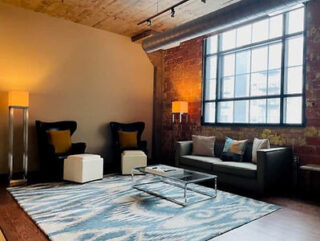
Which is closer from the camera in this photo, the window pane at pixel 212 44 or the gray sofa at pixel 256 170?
the gray sofa at pixel 256 170

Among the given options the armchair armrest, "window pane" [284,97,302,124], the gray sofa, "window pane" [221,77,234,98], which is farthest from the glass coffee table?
"window pane" [221,77,234,98]

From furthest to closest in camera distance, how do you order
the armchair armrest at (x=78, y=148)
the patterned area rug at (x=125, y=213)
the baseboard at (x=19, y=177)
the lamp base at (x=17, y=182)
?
the armchair armrest at (x=78, y=148)
the baseboard at (x=19, y=177)
the lamp base at (x=17, y=182)
the patterned area rug at (x=125, y=213)

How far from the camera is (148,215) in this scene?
290 cm

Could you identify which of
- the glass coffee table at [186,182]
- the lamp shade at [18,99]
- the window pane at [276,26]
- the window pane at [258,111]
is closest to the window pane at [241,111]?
the window pane at [258,111]

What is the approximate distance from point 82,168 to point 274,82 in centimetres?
359

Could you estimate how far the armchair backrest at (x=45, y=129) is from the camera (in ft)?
15.2

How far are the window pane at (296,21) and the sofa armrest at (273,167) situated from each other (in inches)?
77.2

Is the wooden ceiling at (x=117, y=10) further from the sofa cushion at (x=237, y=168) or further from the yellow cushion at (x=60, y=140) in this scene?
the sofa cushion at (x=237, y=168)

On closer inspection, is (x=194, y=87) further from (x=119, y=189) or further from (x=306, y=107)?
(x=119, y=189)

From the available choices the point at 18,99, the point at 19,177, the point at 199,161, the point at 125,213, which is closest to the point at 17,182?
the point at 19,177

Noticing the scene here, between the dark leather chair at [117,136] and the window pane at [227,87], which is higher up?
the window pane at [227,87]

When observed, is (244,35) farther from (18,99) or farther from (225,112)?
(18,99)

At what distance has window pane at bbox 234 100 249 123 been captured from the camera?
4988mm

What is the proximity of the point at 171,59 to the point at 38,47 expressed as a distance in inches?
119
